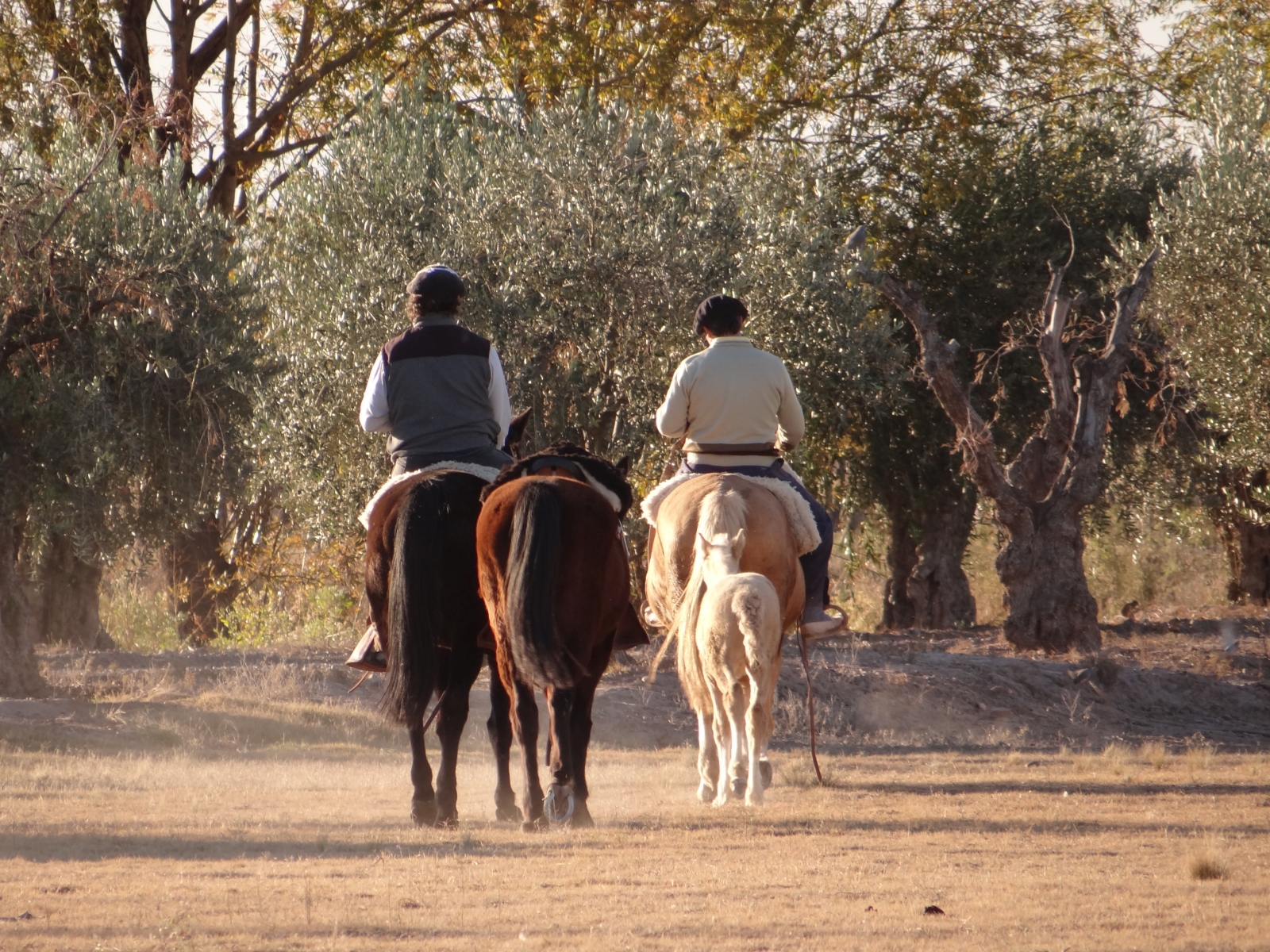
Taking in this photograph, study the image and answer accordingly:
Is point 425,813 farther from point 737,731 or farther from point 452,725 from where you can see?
point 737,731

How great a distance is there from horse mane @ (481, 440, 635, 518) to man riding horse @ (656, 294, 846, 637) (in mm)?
942

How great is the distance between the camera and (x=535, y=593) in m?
6.62

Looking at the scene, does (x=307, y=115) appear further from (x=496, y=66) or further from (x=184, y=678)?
(x=184, y=678)

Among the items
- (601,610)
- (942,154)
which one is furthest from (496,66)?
(601,610)

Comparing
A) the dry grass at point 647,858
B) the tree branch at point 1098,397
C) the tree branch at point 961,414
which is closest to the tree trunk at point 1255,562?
the tree branch at point 1098,397

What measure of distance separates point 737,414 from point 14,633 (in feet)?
26.4

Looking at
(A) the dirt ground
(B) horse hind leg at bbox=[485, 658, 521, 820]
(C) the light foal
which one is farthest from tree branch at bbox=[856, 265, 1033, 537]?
(B) horse hind leg at bbox=[485, 658, 521, 820]

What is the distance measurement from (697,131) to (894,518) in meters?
5.89

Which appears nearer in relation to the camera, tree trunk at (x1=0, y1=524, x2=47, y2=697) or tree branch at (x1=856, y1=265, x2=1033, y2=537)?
tree trunk at (x1=0, y1=524, x2=47, y2=697)

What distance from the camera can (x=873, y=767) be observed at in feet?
33.5

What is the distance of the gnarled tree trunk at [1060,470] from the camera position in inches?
580

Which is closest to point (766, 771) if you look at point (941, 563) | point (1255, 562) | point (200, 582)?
point (941, 563)

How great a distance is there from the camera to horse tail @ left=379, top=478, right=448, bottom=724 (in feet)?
22.6

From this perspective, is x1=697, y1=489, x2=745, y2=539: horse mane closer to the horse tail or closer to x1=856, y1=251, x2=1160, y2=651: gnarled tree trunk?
the horse tail
